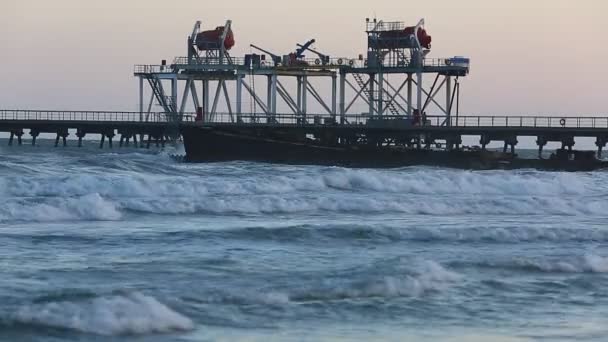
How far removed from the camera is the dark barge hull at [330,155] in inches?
2207

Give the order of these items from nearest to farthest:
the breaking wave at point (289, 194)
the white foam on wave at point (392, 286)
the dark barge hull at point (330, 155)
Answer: the white foam on wave at point (392, 286)
the breaking wave at point (289, 194)
the dark barge hull at point (330, 155)

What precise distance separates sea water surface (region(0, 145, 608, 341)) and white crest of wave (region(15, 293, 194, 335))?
0.02 metres

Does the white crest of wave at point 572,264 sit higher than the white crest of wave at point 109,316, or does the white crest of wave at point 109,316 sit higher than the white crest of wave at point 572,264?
the white crest of wave at point 572,264

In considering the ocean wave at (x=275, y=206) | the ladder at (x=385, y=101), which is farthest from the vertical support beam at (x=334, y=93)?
the ocean wave at (x=275, y=206)

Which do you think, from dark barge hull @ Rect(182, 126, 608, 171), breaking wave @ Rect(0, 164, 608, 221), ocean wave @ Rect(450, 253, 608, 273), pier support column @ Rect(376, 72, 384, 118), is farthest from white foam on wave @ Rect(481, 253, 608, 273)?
pier support column @ Rect(376, 72, 384, 118)

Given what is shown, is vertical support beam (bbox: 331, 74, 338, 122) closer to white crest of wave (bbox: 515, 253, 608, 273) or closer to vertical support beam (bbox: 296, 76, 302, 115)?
vertical support beam (bbox: 296, 76, 302, 115)

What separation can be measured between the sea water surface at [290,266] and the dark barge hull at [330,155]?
23142 mm

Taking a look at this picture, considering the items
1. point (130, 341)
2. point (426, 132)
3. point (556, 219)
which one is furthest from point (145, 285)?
point (426, 132)

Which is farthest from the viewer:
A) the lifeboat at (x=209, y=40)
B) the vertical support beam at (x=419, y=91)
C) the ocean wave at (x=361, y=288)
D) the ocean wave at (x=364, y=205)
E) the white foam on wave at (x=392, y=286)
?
the lifeboat at (x=209, y=40)

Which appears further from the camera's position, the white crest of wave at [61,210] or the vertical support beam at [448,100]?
the vertical support beam at [448,100]

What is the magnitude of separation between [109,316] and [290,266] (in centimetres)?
487

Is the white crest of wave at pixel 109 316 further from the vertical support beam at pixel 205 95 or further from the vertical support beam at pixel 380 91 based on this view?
the vertical support beam at pixel 205 95

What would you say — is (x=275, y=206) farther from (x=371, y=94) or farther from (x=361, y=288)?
(x=371, y=94)

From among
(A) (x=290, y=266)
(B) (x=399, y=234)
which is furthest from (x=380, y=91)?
(A) (x=290, y=266)
